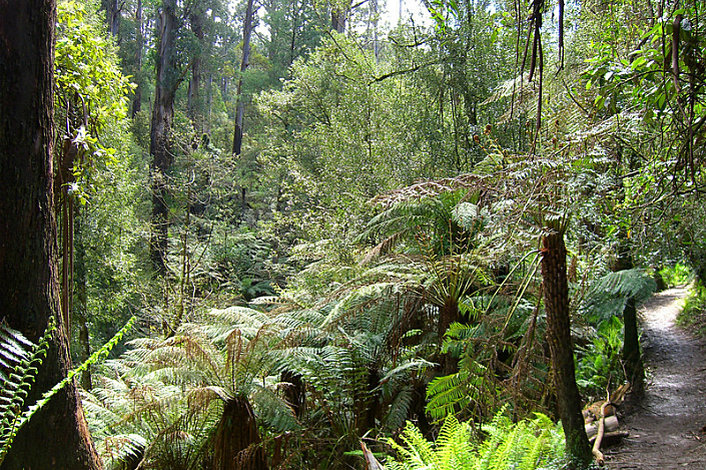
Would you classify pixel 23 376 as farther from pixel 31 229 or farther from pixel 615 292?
pixel 615 292

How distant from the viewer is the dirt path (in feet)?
9.96

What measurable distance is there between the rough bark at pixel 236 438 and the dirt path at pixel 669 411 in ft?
7.25

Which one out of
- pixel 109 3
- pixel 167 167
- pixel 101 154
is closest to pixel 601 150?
pixel 101 154

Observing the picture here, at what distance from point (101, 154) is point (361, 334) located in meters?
2.41

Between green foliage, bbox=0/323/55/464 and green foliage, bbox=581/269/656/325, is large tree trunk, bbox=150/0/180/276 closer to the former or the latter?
green foliage, bbox=581/269/656/325

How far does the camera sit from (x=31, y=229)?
1.94 metres

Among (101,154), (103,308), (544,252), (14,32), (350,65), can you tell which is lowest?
(103,308)

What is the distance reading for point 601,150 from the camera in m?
2.11

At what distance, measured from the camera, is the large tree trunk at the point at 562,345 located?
85.9 inches

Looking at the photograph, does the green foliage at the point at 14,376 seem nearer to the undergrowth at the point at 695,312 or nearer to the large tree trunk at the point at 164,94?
the undergrowth at the point at 695,312

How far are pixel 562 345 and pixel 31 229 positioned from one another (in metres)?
2.34

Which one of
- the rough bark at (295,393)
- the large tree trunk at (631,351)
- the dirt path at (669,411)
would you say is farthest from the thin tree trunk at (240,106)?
the large tree trunk at (631,351)

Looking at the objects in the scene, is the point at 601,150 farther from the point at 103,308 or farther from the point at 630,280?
the point at 103,308

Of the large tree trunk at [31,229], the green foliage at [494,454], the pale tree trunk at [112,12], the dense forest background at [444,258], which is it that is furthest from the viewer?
the pale tree trunk at [112,12]
